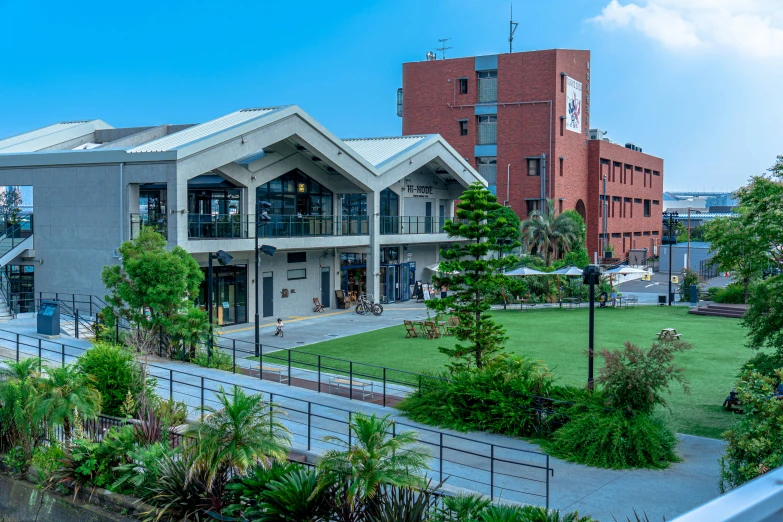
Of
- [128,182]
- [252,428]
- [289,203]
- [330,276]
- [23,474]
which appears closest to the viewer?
[252,428]

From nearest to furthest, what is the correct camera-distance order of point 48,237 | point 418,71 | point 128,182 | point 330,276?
1. point 128,182
2. point 48,237
3. point 330,276
4. point 418,71

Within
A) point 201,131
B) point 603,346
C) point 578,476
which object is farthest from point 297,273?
point 578,476

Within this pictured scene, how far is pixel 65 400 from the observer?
1440cm

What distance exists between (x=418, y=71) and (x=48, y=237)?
4299cm

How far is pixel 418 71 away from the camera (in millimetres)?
70312

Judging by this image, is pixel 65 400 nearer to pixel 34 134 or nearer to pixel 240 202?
pixel 240 202

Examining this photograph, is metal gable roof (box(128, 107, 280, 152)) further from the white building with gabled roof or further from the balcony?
the balcony

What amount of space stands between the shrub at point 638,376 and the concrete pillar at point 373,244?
27.0 m

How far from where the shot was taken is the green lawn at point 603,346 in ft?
65.5

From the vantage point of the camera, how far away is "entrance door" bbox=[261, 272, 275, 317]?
1495 inches

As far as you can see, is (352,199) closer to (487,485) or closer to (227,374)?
(227,374)

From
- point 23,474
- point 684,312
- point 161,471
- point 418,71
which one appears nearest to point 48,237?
point 23,474

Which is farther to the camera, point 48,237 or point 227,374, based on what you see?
point 48,237

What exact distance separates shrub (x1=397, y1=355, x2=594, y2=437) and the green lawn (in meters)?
1.44
